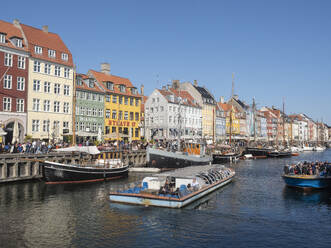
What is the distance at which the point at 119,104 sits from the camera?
70.9m

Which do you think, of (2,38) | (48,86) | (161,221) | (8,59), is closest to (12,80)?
(8,59)

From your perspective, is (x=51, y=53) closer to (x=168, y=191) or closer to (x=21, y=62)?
(x=21, y=62)

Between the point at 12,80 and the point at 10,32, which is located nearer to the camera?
the point at 12,80

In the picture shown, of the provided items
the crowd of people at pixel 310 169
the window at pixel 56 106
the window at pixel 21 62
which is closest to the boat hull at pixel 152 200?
the crowd of people at pixel 310 169

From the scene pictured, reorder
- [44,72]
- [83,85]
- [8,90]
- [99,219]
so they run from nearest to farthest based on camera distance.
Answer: [99,219], [8,90], [44,72], [83,85]

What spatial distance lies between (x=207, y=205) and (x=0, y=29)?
40.9m

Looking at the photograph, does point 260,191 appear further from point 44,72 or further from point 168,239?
point 44,72

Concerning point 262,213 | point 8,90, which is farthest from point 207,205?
point 8,90

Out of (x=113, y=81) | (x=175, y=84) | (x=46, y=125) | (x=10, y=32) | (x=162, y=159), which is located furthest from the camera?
(x=175, y=84)

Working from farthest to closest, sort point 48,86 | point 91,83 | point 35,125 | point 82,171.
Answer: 1. point 91,83
2. point 48,86
3. point 35,125
4. point 82,171

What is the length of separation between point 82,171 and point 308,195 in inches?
871

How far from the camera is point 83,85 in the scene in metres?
65.2

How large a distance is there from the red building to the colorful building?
11.5 meters

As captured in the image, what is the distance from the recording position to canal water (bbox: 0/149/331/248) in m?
18.4
